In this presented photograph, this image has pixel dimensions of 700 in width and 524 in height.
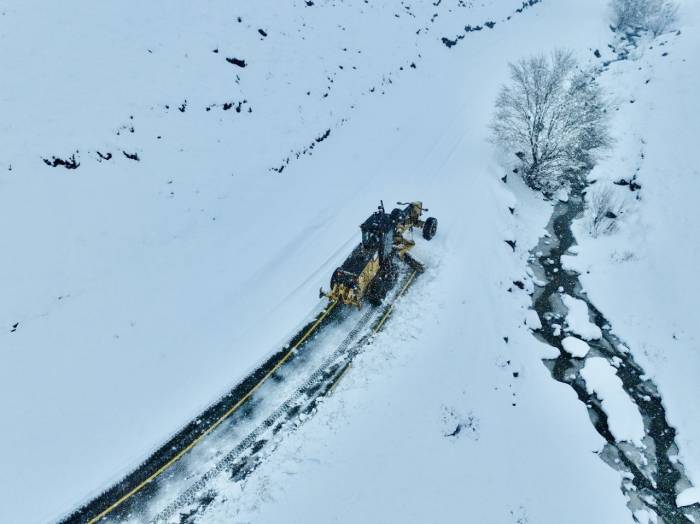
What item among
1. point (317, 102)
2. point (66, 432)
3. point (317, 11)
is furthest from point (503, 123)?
point (66, 432)

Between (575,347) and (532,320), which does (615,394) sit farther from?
(532,320)

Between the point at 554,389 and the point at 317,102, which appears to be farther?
the point at 317,102

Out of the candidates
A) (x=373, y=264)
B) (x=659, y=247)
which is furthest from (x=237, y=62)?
(x=659, y=247)

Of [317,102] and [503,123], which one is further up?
[503,123]

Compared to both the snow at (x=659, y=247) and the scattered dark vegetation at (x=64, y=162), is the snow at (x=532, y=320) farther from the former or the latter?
the scattered dark vegetation at (x=64, y=162)

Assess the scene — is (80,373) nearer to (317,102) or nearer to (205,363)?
(205,363)

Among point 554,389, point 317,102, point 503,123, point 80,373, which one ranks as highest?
point 503,123
